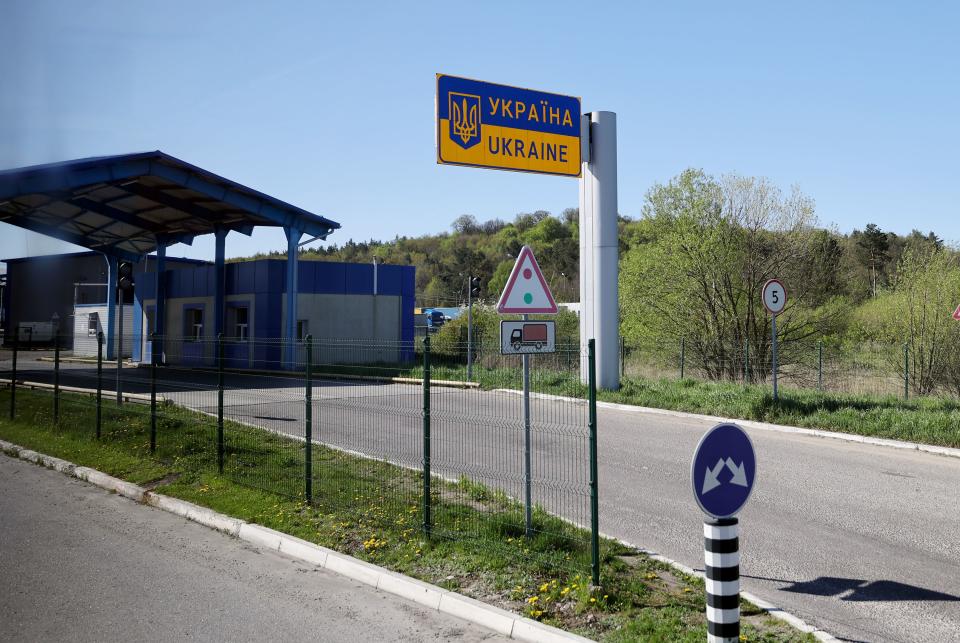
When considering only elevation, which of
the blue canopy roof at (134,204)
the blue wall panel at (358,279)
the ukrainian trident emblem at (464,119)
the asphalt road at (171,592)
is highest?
the blue canopy roof at (134,204)

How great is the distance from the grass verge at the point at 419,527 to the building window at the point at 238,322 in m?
23.0

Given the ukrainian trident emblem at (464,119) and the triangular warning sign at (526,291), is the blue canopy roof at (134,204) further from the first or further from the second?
the triangular warning sign at (526,291)

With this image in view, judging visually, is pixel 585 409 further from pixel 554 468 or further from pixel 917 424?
pixel 917 424

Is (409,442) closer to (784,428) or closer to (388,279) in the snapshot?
(784,428)

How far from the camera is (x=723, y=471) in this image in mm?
4613

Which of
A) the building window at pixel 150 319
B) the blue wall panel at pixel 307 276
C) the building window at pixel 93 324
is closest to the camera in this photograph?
the blue wall panel at pixel 307 276

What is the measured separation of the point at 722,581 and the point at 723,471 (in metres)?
0.66

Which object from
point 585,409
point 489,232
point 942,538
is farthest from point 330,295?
point 489,232

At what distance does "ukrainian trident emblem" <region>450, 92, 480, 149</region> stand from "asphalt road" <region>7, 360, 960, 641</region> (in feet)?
19.4

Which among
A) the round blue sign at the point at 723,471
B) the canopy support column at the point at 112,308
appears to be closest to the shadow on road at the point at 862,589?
the round blue sign at the point at 723,471

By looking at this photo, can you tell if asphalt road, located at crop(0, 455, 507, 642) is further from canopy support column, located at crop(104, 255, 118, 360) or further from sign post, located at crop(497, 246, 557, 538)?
canopy support column, located at crop(104, 255, 118, 360)

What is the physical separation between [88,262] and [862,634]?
75599 millimetres

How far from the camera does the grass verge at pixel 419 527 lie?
18.0 feet

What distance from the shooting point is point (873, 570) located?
6715mm
